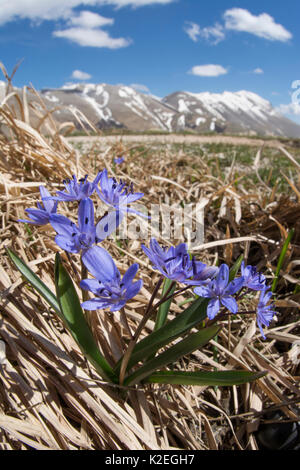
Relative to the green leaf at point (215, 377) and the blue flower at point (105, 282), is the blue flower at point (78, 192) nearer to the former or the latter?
the blue flower at point (105, 282)

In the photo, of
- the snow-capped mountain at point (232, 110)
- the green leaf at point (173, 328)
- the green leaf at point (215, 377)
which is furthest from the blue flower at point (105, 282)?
the snow-capped mountain at point (232, 110)

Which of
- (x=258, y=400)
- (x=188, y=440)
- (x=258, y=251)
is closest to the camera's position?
(x=188, y=440)

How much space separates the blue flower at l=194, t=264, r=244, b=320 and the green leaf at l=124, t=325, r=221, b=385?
0.09 m

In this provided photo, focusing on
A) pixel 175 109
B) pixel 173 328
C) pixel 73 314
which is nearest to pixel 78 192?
pixel 73 314

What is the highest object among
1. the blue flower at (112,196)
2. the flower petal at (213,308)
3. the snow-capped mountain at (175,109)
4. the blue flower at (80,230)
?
the snow-capped mountain at (175,109)

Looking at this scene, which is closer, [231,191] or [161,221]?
[161,221]

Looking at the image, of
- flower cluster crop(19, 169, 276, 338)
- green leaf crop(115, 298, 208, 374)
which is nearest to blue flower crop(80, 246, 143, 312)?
flower cluster crop(19, 169, 276, 338)

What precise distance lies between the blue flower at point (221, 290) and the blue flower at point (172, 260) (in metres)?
0.05

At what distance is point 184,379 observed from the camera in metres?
0.91

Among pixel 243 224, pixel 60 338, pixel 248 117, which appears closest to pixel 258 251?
pixel 243 224

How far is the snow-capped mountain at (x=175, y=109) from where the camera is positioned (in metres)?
105

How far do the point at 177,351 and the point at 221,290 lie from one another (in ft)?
0.80
